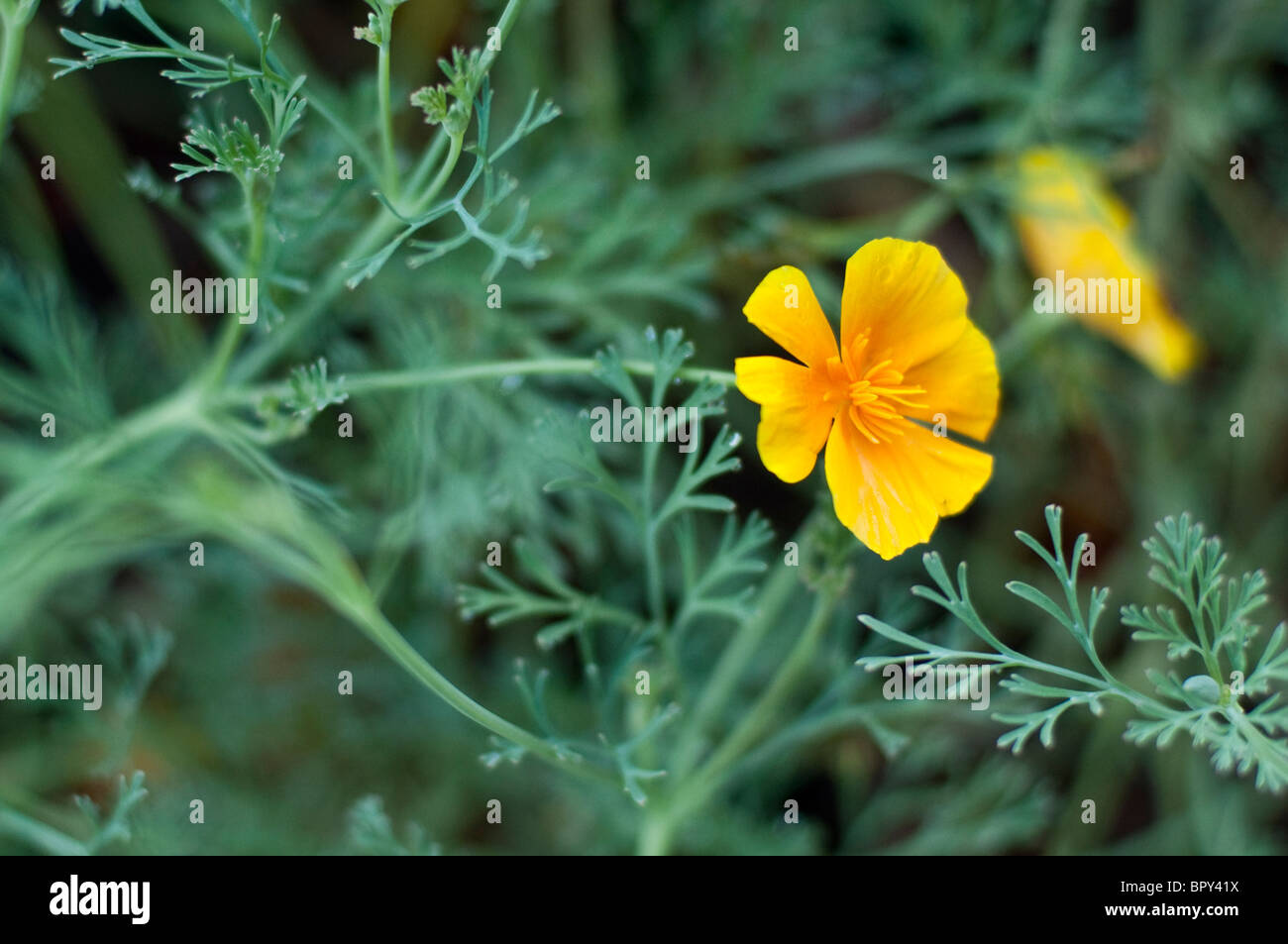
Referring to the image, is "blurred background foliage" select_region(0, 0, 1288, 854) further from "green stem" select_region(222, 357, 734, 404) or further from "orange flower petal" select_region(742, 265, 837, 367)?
"orange flower petal" select_region(742, 265, 837, 367)

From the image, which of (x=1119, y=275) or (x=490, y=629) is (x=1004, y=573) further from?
(x=490, y=629)

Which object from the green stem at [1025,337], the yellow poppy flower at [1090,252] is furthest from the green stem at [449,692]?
the yellow poppy flower at [1090,252]

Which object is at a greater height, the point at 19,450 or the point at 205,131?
the point at 205,131

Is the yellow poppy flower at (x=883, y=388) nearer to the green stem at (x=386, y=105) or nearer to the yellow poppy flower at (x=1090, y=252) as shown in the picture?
the green stem at (x=386, y=105)

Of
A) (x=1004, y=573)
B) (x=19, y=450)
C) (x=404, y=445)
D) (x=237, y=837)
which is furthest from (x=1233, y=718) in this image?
(x=19, y=450)

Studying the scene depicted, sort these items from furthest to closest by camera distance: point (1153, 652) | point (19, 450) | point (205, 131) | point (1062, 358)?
point (1153, 652)
point (1062, 358)
point (19, 450)
point (205, 131)

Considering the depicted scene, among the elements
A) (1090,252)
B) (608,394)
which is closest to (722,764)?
(608,394)
